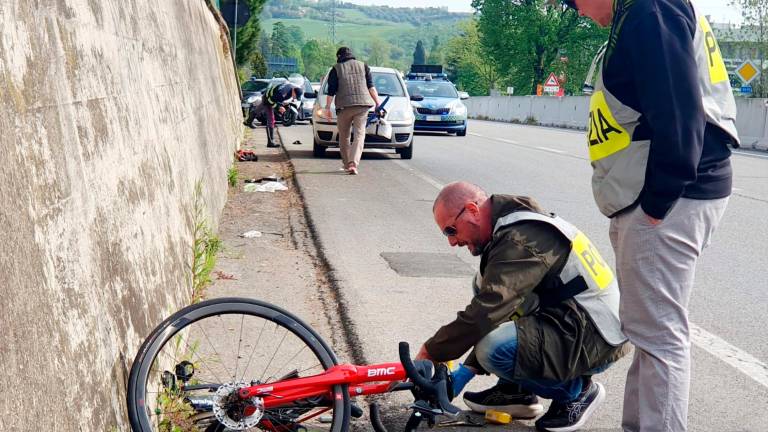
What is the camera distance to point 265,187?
40.0 ft

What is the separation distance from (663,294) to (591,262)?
443 millimetres

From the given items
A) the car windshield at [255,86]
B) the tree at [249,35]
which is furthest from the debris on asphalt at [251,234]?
the tree at [249,35]

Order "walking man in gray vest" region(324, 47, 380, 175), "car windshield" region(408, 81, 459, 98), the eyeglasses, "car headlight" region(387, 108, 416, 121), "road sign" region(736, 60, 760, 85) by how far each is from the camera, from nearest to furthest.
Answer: the eyeglasses < "walking man in gray vest" region(324, 47, 380, 175) < "car headlight" region(387, 108, 416, 121) < "car windshield" region(408, 81, 459, 98) < "road sign" region(736, 60, 760, 85)

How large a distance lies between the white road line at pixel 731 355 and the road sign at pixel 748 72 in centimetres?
2675

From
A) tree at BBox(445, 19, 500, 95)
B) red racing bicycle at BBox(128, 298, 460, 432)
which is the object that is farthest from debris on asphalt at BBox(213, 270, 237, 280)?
tree at BBox(445, 19, 500, 95)

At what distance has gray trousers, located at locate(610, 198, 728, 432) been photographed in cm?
341

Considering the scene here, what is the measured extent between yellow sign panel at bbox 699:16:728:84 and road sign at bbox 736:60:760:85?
28.8 metres

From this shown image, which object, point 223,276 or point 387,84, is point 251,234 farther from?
point 387,84

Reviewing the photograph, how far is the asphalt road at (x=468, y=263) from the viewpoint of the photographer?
4.69 metres

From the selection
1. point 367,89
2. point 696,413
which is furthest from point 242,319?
point 367,89

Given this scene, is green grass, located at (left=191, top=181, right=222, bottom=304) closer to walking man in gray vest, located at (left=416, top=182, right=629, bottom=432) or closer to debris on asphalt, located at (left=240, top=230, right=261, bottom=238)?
debris on asphalt, located at (left=240, top=230, right=261, bottom=238)

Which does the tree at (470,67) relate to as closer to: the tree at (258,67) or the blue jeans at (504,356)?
the tree at (258,67)

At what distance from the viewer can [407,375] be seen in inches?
137

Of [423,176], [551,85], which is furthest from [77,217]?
[551,85]
